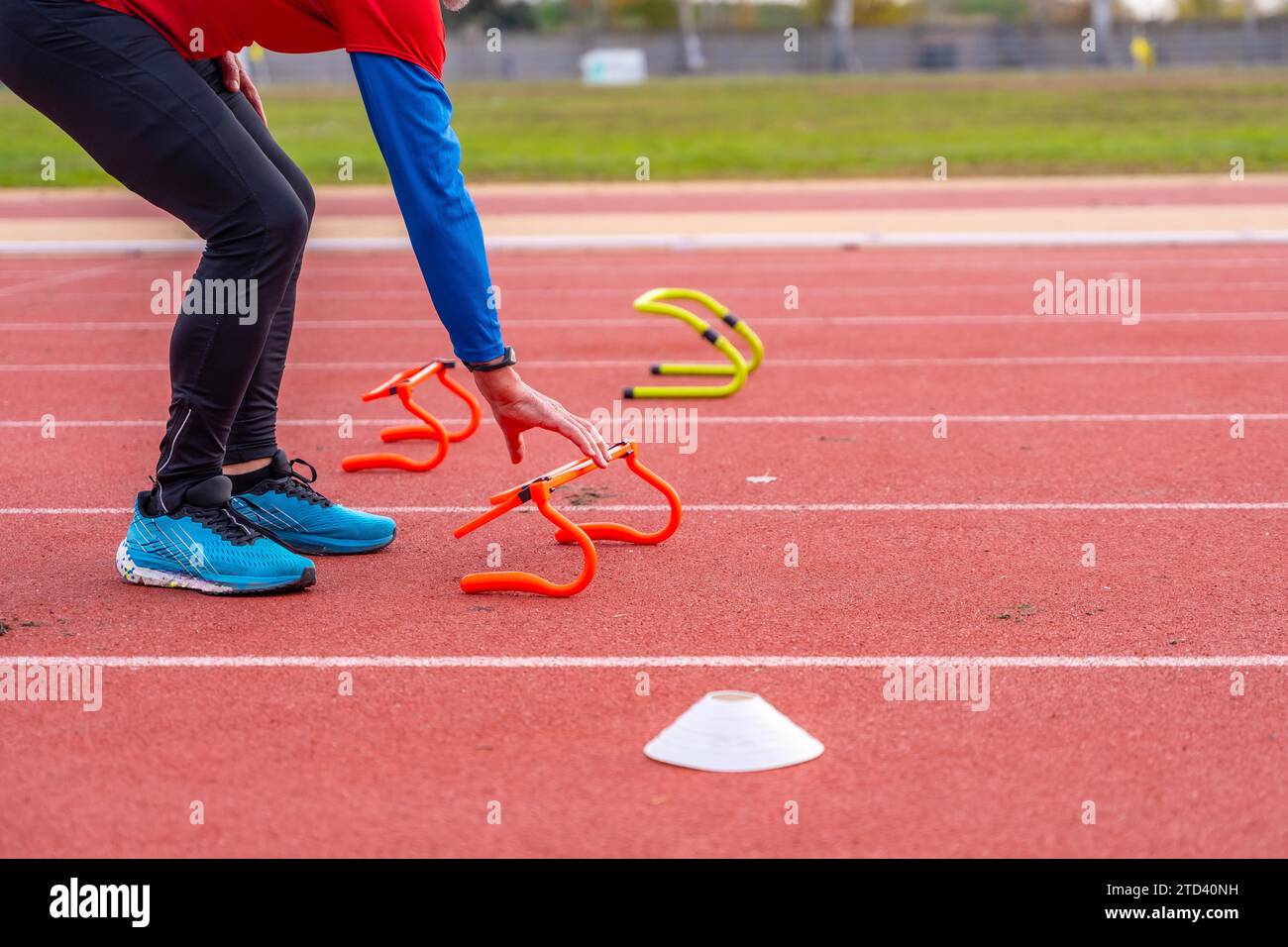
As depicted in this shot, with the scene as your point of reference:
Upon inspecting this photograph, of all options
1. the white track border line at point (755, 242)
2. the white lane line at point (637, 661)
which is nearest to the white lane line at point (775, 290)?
the white track border line at point (755, 242)

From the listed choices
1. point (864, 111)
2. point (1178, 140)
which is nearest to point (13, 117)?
point (864, 111)

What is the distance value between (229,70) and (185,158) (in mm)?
532

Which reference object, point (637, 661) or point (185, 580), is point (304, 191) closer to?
point (185, 580)

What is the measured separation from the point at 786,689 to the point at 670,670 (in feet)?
1.03

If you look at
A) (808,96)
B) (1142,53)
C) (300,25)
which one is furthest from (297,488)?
(1142,53)

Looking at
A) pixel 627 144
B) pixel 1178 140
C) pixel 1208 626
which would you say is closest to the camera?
pixel 1208 626

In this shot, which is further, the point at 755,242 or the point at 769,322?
the point at 755,242

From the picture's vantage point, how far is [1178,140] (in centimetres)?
2880

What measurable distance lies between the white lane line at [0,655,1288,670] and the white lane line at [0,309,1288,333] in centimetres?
713

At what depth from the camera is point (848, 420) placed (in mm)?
7723

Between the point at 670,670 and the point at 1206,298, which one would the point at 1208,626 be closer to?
the point at 670,670

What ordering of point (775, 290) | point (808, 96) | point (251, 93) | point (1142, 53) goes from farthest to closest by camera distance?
point (1142, 53)
point (808, 96)
point (775, 290)
point (251, 93)

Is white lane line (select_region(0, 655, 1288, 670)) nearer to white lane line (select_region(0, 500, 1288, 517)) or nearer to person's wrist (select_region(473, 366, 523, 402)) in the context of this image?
person's wrist (select_region(473, 366, 523, 402))

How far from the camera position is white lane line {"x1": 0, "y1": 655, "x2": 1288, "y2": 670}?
4090 mm
